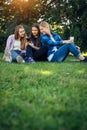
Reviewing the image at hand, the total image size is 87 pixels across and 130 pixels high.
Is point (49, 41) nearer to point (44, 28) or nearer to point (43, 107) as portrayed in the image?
point (44, 28)

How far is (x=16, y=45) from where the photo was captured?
34.3 feet

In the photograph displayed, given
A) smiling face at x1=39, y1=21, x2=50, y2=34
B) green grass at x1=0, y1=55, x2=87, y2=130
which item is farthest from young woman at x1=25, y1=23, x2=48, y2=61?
green grass at x1=0, y1=55, x2=87, y2=130

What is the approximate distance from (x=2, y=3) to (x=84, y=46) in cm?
1251

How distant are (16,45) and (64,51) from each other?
4.59 feet

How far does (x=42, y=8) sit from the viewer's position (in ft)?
89.2

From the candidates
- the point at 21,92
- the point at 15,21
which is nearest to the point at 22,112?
the point at 21,92

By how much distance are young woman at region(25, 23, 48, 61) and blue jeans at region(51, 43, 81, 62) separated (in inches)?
13.3

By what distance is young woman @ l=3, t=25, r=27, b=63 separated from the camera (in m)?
10.2

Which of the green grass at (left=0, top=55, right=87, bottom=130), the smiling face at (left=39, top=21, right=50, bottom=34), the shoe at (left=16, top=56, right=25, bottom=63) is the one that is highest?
the green grass at (left=0, top=55, right=87, bottom=130)

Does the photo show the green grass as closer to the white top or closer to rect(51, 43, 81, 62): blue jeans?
rect(51, 43, 81, 62): blue jeans

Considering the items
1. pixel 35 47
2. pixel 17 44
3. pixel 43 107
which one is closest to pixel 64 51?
pixel 35 47

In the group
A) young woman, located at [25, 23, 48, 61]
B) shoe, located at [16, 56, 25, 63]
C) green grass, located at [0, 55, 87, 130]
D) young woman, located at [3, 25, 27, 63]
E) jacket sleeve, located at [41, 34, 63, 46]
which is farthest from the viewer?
jacket sleeve, located at [41, 34, 63, 46]

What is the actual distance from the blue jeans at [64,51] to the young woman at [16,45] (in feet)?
3.14

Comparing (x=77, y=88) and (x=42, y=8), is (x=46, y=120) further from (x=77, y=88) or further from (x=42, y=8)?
(x=42, y=8)
